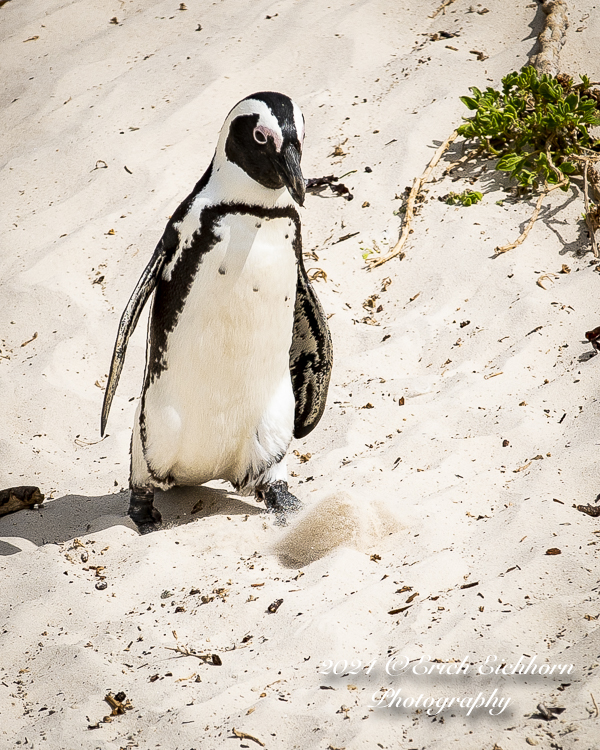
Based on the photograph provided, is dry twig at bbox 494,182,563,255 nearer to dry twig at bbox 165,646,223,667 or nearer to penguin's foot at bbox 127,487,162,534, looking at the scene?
penguin's foot at bbox 127,487,162,534

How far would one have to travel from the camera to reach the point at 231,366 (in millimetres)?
2719

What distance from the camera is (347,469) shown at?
2.89 meters

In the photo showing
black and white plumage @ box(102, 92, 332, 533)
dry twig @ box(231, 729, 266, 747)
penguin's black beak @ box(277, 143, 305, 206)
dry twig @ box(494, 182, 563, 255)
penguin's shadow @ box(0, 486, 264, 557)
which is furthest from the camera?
dry twig @ box(494, 182, 563, 255)

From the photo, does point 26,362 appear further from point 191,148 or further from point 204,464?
point 191,148

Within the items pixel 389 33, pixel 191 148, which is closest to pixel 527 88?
pixel 389 33

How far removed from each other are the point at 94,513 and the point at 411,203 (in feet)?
7.57

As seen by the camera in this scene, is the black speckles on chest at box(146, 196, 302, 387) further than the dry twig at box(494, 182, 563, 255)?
No

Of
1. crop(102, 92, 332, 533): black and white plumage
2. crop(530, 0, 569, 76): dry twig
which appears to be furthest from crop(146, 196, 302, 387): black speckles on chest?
crop(530, 0, 569, 76): dry twig

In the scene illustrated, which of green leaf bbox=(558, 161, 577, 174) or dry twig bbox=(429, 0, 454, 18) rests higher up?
dry twig bbox=(429, 0, 454, 18)

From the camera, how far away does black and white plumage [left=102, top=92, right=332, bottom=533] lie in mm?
2502

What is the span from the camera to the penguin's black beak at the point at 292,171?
7.50ft

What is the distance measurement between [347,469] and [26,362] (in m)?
1.69

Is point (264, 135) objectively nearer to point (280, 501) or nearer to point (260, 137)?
point (260, 137)

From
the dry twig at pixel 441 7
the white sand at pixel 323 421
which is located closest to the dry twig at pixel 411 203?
the white sand at pixel 323 421
